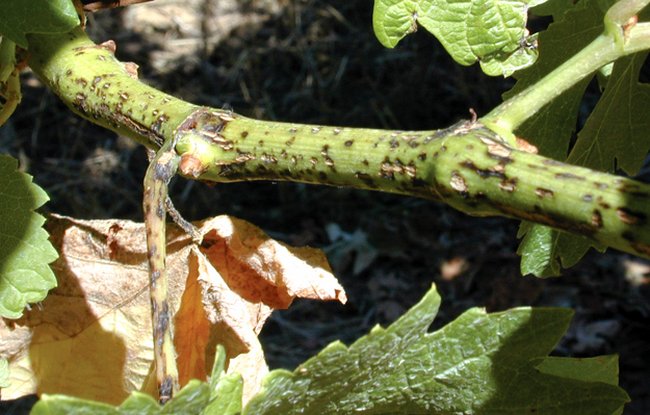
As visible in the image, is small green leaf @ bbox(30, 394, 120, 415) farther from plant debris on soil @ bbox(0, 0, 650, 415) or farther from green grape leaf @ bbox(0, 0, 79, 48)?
plant debris on soil @ bbox(0, 0, 650, 415)

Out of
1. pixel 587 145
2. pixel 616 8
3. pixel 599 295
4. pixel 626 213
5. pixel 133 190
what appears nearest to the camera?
pixel 626 213

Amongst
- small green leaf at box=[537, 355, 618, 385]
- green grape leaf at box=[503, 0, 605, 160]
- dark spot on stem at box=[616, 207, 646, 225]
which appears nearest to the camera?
dark spot on stem at box=[616, 207, 646, 225]

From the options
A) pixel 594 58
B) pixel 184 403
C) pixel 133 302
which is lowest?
pixel 133 302

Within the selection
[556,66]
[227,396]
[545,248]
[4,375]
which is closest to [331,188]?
[545,248]

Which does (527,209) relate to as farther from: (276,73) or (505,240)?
(276,73)

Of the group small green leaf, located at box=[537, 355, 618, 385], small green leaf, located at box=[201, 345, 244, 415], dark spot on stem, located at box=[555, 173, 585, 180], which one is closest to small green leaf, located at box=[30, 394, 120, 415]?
small green leaf, located at box=[201, 345, 244, 415]

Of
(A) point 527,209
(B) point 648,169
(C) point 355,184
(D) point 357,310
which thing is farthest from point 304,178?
(B) point 648,169

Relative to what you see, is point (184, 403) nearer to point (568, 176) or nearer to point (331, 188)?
point (568, 176)
